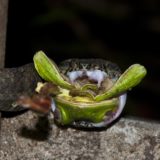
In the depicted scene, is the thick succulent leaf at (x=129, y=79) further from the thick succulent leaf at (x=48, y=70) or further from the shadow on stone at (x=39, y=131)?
the shadow on stone at (x=39, y=131)

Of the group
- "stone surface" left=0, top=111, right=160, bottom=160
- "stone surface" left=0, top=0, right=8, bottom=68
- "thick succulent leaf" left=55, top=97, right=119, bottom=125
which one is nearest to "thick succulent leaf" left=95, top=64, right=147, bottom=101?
"thick succulent leaf" left=55, top=97, right=119, bottom=125

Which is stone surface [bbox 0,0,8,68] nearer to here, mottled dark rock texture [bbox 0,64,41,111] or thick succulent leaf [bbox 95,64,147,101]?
mottled dark rock texture [bbox 0,64,41,111]

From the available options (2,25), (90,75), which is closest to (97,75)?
(90,75)

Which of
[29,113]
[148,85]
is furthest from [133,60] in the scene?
[29,113]

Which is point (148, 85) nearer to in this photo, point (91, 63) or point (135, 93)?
point (135, 93)

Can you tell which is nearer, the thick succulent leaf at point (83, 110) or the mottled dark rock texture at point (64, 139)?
the thick succulent leaf at point (83, 110)

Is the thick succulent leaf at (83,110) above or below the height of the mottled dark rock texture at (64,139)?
above

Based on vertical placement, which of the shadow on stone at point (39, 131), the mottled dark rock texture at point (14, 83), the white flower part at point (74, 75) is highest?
the white flower part at point (74, 75)


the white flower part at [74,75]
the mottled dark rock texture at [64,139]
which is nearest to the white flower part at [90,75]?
the white flower part at [74,75]
